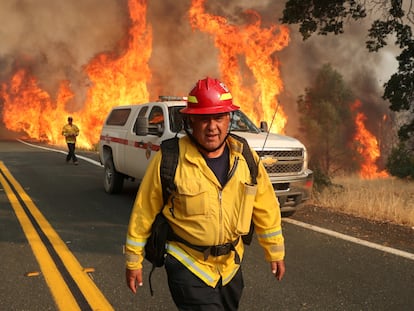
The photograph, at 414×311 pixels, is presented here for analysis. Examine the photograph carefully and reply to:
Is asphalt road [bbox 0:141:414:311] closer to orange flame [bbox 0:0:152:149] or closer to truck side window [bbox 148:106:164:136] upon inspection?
truck side window [bbox 148:106:164:136]

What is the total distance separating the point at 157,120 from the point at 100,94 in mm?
24993

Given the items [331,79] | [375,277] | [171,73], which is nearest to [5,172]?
[375,277]

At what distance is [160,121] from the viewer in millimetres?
7453

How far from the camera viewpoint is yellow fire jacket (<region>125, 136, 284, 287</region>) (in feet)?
7.18

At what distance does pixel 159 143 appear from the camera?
6.79m

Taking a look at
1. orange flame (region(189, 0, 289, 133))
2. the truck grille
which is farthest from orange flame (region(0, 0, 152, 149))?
the truck grille

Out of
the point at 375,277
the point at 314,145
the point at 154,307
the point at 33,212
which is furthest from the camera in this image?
the point at 314,145

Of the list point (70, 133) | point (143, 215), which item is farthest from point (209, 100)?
point (70, 133)

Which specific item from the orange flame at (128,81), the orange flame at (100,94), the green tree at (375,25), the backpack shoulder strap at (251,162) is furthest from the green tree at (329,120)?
the backpack shoulder strap at (251,162)

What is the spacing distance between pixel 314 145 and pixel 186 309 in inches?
2186

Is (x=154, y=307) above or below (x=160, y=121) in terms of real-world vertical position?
below

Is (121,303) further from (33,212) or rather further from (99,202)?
(99,202)

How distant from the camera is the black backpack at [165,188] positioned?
221cm

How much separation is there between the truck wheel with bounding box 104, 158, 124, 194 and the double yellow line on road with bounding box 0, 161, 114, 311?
5.81 ft
